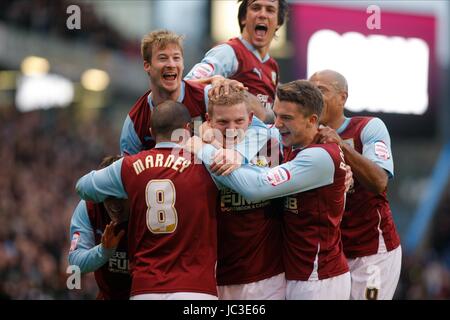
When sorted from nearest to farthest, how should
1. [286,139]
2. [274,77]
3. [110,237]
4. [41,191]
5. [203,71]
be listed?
[286,139]
[110,237]
[203,71]
[274,77]
[41,191]

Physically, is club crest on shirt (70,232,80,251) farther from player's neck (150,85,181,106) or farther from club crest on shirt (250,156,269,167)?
club crest on shirt (250,156,269,167)

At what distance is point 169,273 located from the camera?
6609 mm

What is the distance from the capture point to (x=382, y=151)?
7457 mm

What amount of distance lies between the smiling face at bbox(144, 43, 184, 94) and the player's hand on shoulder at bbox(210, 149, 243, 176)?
1.17 m

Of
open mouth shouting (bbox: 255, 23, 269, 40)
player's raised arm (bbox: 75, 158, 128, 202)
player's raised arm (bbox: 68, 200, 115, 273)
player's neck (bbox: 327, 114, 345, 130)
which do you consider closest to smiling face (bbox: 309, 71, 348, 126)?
player's neck (bbox: 327, 114, 345, 130)

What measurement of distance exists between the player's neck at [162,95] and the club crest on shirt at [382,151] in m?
1.62

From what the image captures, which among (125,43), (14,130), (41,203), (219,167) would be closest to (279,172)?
(219,167)

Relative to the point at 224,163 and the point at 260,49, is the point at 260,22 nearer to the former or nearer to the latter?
the point at 260,49

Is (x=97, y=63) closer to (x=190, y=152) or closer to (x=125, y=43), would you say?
(x=125, y=43)

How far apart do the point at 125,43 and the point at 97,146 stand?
826cm

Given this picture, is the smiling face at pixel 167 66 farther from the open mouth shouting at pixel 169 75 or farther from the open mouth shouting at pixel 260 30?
the open mouth shouting at pixel 260 30

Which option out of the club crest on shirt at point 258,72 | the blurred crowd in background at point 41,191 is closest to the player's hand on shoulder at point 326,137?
the club crest on shirt at point 258,72

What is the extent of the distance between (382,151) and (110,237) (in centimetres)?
218

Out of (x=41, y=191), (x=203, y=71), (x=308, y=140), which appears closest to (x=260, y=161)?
(x=308, y=140)
